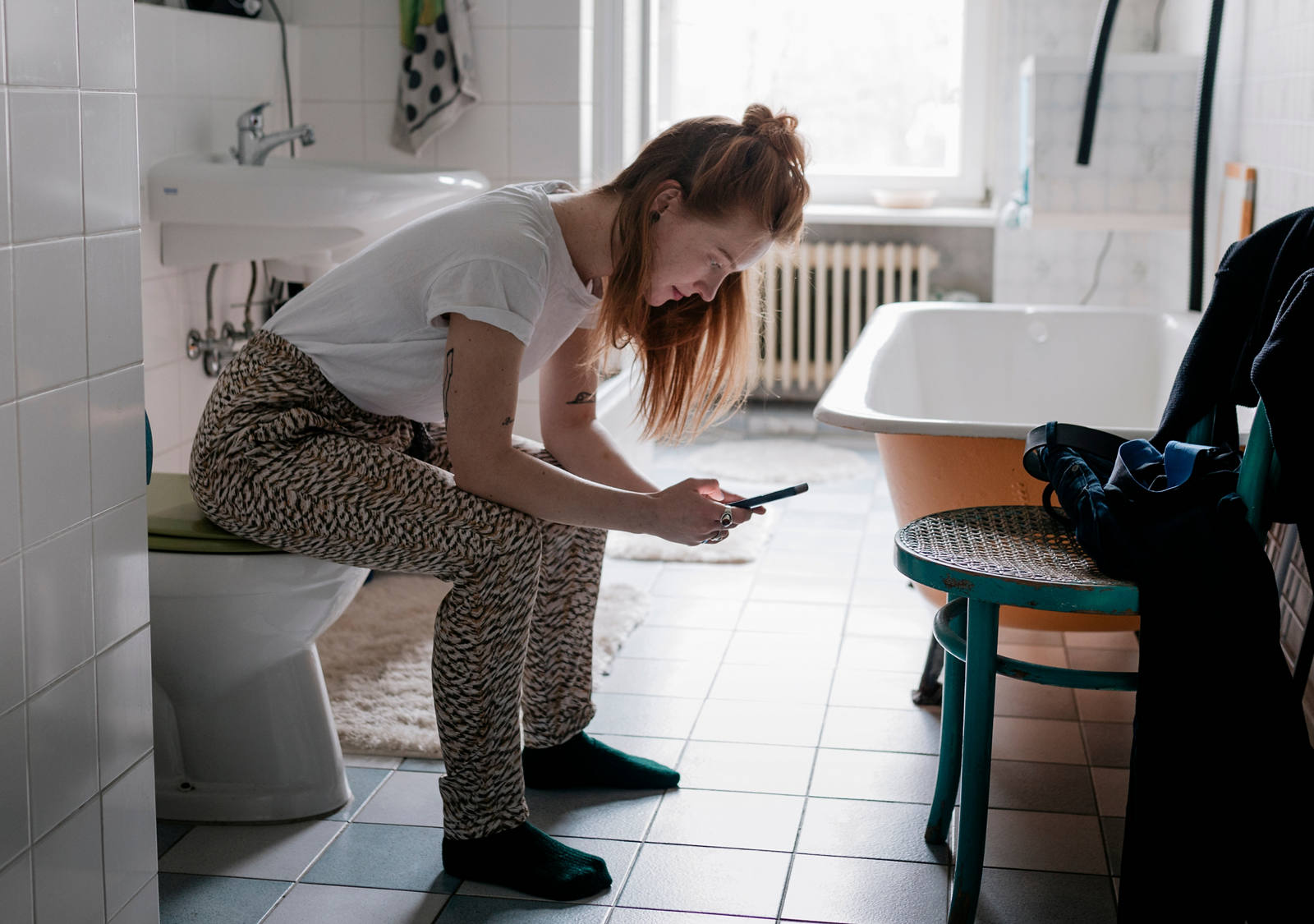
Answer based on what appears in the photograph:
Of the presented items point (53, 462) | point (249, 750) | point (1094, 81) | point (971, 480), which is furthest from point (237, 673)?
point (1094, 81)

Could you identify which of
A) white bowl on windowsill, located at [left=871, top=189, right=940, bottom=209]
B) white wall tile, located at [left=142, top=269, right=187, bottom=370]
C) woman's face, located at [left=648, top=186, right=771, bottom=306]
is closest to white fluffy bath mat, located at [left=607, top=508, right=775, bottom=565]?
white wall tile, located at [left=142, top=269, right=187, bottom=370]

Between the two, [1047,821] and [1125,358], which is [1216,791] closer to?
[1047,821]

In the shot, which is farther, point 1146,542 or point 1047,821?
point 1047,821

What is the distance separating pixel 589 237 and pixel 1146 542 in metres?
0.78

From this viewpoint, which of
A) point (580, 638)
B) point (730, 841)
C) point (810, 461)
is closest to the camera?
point (730, 841)

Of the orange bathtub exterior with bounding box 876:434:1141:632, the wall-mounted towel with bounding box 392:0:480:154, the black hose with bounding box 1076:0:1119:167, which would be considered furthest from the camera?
the wall-mounted towel with bounding box 392:0:480:154

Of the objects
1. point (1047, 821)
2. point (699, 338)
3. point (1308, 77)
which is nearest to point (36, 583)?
point (699, 338)

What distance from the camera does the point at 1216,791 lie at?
1416mm

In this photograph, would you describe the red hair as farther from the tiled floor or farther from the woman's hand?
the tiled floor

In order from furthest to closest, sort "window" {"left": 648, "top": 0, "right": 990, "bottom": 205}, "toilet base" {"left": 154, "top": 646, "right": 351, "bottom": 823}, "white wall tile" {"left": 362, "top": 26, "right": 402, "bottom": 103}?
1. "window" {"left": 648, "top": 0, "right": 990, "bottom": 205}
2. "white wall tile" {"left": 362, "top": 26, "right": 402, "bottom": 103}
3. "toilet base" {"left": 154, "top": 646, "right": 351, "bottom": 823}

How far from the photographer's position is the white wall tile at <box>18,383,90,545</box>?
1.17m

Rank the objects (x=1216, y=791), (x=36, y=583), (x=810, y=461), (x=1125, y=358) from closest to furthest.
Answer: (x=36, y=583) → (x=1216, y=791) → (x=1125, y=358) → (x=810, y=461)

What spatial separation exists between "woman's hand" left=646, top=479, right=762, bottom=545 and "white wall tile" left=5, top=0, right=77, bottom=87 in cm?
80

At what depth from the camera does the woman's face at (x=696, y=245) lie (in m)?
1.68
